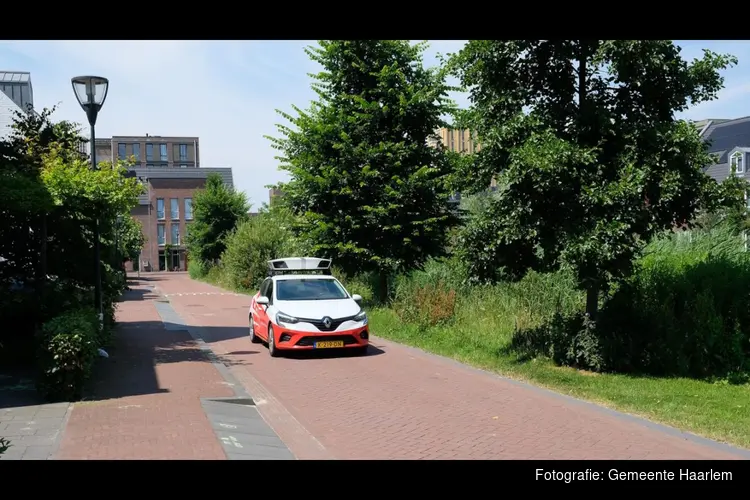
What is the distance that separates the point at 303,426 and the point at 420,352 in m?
5.83

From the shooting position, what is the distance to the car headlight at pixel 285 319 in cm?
1249

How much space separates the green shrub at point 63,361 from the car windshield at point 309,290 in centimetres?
521

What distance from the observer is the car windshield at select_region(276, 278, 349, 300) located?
13578 millimetres

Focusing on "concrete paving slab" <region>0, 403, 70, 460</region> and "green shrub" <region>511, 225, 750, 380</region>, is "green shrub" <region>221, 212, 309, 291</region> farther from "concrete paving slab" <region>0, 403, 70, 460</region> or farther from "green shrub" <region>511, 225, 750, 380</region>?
"concrete paving slab" <region>0, 403, 70, 460</region>

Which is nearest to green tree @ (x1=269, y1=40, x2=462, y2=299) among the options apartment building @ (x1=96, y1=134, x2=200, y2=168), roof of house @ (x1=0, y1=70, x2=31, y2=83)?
roof of house @ (x1=0, y1=70, x2=31, y2=83)

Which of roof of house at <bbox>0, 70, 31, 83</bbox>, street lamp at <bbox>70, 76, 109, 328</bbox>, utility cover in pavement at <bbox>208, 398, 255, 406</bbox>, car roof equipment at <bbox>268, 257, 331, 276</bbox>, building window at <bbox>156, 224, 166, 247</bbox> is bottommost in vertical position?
utility cover in pavement at <bbox>208, 398, 255, 406</bbox>

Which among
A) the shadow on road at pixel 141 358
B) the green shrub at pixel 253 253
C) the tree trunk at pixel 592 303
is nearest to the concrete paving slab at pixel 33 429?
the shadow on road at pixel 141 358

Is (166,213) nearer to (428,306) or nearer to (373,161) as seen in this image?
(373,161)

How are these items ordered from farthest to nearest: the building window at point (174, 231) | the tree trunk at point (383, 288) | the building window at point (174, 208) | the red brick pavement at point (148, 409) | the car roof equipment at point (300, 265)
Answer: the building window at point (174, 231)
the building window at point (174, 208)
the tree trunk at point (383, 288)
the car roof equipment at point (300, 265)
the red brick pavement at point (148, 409)

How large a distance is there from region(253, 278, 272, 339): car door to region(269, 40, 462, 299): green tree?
451 cm

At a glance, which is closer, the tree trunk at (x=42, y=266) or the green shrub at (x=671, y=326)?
the green shrub at (x=671, y=326)

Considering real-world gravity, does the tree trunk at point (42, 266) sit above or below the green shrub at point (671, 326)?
above

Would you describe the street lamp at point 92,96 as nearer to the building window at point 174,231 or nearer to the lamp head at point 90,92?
the lamp head at point 90,92

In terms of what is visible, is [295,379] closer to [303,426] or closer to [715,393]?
[303,426]
